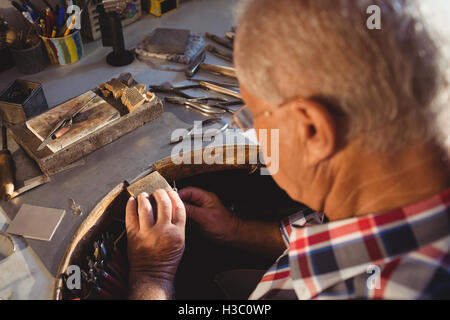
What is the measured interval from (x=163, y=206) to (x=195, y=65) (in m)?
0.69

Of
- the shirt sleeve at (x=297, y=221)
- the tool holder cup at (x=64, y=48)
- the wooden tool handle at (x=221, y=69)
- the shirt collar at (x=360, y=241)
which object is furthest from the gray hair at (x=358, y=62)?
the tool holder cup at (x=64, y=48)

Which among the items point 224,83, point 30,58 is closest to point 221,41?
point 224,83

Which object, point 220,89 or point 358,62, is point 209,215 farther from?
point 358,62

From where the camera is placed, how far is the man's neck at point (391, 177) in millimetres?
598

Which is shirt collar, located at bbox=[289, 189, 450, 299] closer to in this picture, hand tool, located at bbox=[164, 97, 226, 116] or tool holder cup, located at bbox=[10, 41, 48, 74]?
hand tool, located at bbox=[164, 97, 226, 116]

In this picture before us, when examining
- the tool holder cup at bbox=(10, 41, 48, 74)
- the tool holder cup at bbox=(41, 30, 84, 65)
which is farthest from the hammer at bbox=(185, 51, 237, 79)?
the tool holder cup at bbox=(10, 41, 48, 74)

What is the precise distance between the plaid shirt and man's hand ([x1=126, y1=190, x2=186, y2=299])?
35 centimetres

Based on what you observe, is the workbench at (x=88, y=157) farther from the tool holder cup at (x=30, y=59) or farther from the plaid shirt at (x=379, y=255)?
the plaid shirt at (x=379, y=255)

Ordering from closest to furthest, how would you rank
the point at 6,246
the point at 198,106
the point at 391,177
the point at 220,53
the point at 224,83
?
the point at 391,177 → the point at 6,246 → the point at 198,106 → the point at 224,83 → the point at 220,53

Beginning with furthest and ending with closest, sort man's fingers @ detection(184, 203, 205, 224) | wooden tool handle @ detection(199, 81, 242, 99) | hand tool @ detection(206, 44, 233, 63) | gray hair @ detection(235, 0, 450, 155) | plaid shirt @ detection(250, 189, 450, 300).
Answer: hand tool @ detection(206, 44, 233, 63) < wooden tool handle @ detection(199, 81, 242, 99) < man's fingers @ detection(184, 203, 205, 224) < plaid shirt @ detection(250, 189, 450, 300) < gray hair @ detection(235, 0, 450, 155)

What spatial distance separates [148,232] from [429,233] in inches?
26.3

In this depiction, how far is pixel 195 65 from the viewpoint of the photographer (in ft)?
4.74

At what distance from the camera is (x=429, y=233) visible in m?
0.62

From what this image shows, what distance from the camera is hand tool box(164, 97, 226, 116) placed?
4.11ft
